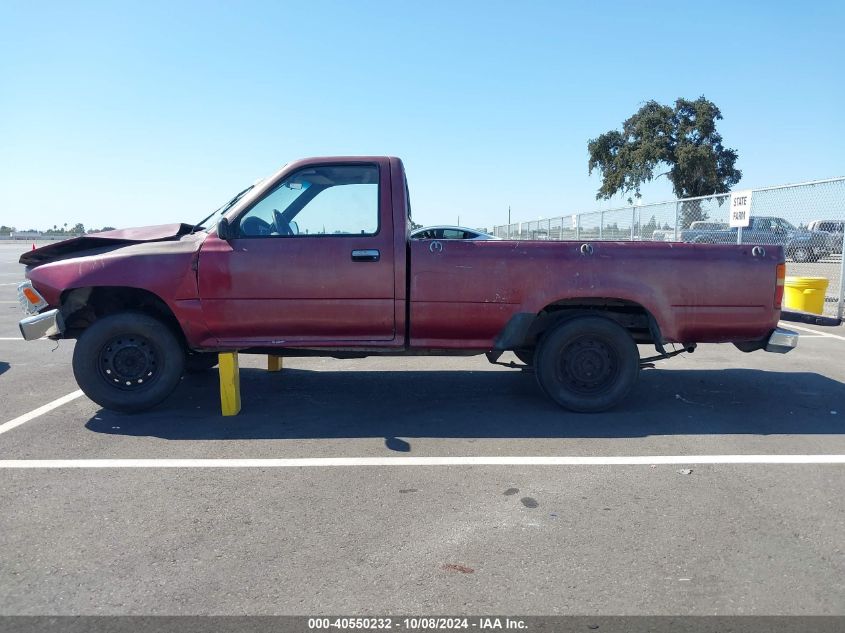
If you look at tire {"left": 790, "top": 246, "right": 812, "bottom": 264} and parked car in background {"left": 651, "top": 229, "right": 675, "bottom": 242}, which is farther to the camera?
parked car in background {"left": 651, "top": 229, "right": 675, "bottom": 242}

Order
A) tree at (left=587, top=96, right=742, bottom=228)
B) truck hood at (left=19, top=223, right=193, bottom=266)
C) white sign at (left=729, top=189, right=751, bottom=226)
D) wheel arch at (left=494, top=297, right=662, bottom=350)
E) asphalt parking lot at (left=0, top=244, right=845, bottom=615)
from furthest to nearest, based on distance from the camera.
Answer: tree at (left=587, top=96, right=742, bottom=228) < white sign at (left=729, top=189, right=751, bottom=226) < truck hood at (left=19, top=223, right=193, bottom=266) < wheel arch at (left=494, top=297, right=662, bottom=350) < asphalt parking lot at (left=0, top=244, right=845, bottom=615)

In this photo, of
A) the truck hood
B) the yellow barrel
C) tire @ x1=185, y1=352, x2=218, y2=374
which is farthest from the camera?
the yellow barrel

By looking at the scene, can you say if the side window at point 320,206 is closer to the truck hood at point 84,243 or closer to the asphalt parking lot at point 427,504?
the truck hood at point 84,243

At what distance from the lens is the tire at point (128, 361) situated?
17.3 feet

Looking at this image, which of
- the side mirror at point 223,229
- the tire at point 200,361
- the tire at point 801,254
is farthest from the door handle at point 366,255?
the tire at point 801,254

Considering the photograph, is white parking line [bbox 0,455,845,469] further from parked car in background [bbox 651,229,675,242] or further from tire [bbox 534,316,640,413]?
parked car in background [bbox 651,229,675,242]

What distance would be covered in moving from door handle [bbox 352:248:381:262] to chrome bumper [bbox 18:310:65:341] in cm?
246

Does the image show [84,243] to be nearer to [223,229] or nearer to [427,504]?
[223,229]

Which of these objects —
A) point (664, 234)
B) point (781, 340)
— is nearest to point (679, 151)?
point (664, 234)

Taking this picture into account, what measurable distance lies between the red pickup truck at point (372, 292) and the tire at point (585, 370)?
0.5 inches

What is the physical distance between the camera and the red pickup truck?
5188 millimetres

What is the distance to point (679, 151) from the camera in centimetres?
3625

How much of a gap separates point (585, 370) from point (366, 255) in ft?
6.81

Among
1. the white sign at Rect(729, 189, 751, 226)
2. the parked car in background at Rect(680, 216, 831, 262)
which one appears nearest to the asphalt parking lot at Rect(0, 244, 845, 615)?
the white sign at Rect(729, 189, 751, 226)
